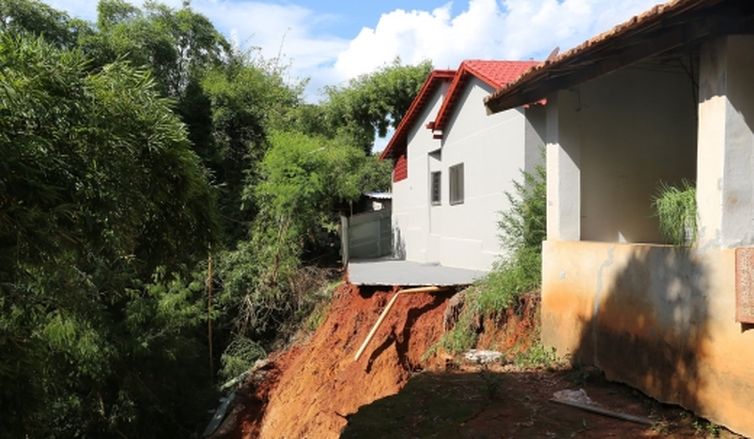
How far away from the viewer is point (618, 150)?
6.93 meters

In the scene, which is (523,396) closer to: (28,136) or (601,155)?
(601,155)

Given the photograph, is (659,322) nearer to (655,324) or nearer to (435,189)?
(655,324)

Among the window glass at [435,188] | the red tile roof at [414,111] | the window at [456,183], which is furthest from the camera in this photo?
the window glass at [435,188]

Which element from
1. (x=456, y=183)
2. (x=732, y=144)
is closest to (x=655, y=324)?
(x=732, y=144)

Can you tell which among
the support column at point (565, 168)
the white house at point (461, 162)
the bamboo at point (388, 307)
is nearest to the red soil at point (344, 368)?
the bamboo at point (388, 307)

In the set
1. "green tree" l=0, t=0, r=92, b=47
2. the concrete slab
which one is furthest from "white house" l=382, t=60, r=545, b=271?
"green tree" l=0, t=0, r=92, b=47

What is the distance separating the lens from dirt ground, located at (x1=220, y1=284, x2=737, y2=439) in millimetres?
4945

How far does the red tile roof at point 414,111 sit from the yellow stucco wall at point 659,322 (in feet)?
27.1

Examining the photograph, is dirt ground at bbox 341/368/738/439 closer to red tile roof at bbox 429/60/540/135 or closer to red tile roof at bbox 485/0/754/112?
red tile roof at bbox 485/0/754/112

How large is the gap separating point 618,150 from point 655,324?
264cm

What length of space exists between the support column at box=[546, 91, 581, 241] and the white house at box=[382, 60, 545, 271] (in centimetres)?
269

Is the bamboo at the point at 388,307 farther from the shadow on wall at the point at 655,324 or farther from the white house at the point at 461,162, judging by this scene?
the shadow on wall at the point at 655,324

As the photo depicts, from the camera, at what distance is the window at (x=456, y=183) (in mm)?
13352

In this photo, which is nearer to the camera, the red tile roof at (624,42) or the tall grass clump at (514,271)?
the red tile roof at (624,42)
